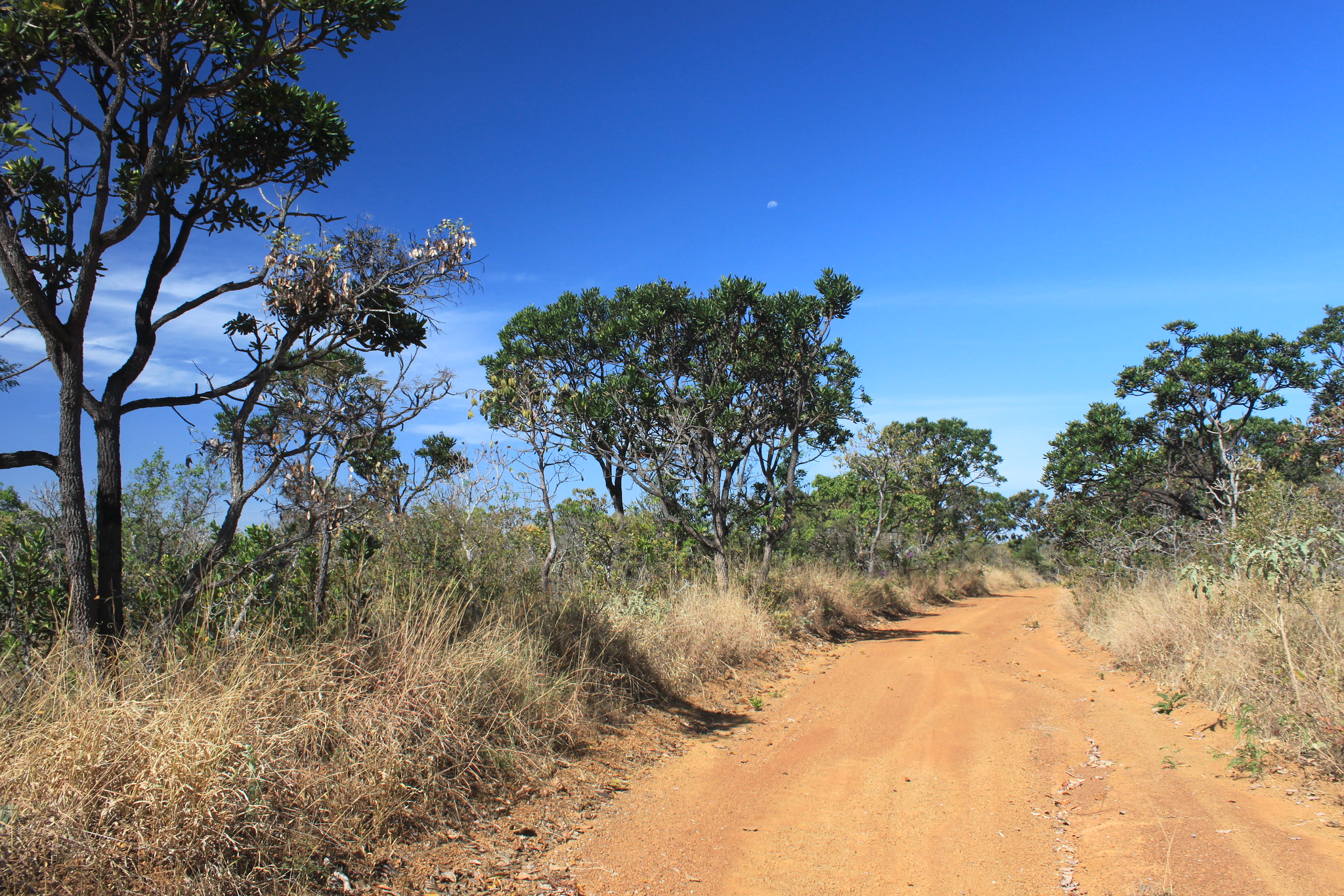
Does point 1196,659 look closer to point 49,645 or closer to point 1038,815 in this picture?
point 1038,815

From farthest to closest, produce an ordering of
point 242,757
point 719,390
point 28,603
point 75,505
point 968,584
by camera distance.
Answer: point 968,584 < point 719,390 < point 28,603 < point 75,505 < point 242,757

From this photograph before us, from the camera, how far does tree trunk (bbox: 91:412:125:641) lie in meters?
4.32

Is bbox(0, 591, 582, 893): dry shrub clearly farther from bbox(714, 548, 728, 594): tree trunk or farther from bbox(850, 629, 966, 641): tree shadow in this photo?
bbox(850, 629, 966, 641): tree shadow

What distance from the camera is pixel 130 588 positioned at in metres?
5.19

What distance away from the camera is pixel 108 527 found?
4.40m

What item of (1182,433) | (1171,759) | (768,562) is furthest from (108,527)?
(1182,433)

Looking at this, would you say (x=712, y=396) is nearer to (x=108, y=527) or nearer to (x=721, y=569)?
(x=721, y=569)

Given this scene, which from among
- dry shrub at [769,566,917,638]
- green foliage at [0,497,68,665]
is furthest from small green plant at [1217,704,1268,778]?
green foliage at [0,497,68,665]

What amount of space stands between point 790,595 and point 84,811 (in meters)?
12.2

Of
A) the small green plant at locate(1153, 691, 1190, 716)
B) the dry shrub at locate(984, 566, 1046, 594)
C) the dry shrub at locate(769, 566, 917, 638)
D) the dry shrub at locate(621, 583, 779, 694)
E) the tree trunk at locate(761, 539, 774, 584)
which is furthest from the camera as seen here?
the dry shrub at locate(984, 566, 1046, 594)

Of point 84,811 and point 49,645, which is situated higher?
point 49,645

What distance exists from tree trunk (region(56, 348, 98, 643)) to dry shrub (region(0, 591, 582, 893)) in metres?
0.25

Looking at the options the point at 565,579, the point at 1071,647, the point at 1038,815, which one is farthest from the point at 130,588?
the point at 1071,647

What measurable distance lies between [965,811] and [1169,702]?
434 centimetres
